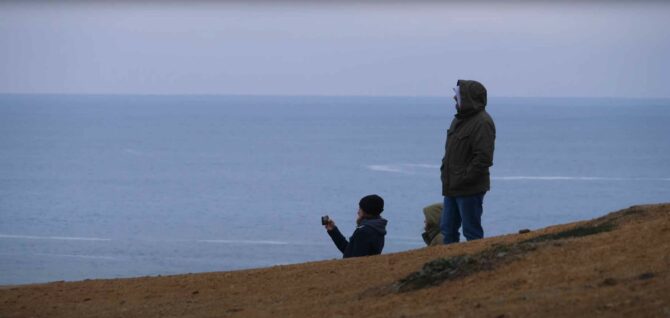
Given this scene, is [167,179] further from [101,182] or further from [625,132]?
[625,132]

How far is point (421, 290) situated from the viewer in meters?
9.62

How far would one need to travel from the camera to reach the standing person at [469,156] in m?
12.1

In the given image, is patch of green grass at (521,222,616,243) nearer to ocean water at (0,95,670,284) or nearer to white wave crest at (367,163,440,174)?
ocean water at (0,95,670,284)

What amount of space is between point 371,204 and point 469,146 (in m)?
1.04

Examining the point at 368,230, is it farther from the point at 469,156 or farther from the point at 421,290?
the point at 421,290

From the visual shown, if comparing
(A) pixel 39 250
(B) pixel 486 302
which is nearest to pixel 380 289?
(B) pixel 486 302

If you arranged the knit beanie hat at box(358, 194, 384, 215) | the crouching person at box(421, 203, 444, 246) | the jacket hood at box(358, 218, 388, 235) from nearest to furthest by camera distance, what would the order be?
the knit beanie hat at box(358, 194, 384, 215), the jacket hood at box(358, 218, 388, 235), the crouching person at box(421, 203, 444, 246)

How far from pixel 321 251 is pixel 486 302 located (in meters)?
44.8

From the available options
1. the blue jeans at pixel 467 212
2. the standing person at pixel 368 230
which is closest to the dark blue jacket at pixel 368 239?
the standing person at pixel 368 230

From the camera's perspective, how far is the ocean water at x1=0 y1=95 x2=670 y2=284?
54531 mm

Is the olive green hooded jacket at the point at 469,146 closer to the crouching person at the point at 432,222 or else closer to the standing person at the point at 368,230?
the standing person at the point at 368,230

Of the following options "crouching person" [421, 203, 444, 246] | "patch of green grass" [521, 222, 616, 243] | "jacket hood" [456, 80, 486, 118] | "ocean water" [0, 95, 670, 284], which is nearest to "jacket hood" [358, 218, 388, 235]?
"crouching person" [421, 203, 444, 246]

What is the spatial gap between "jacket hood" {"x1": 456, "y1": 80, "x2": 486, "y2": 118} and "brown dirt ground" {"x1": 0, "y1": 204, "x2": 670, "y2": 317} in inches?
46.3

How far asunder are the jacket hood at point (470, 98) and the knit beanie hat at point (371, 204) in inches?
A: 41.7
